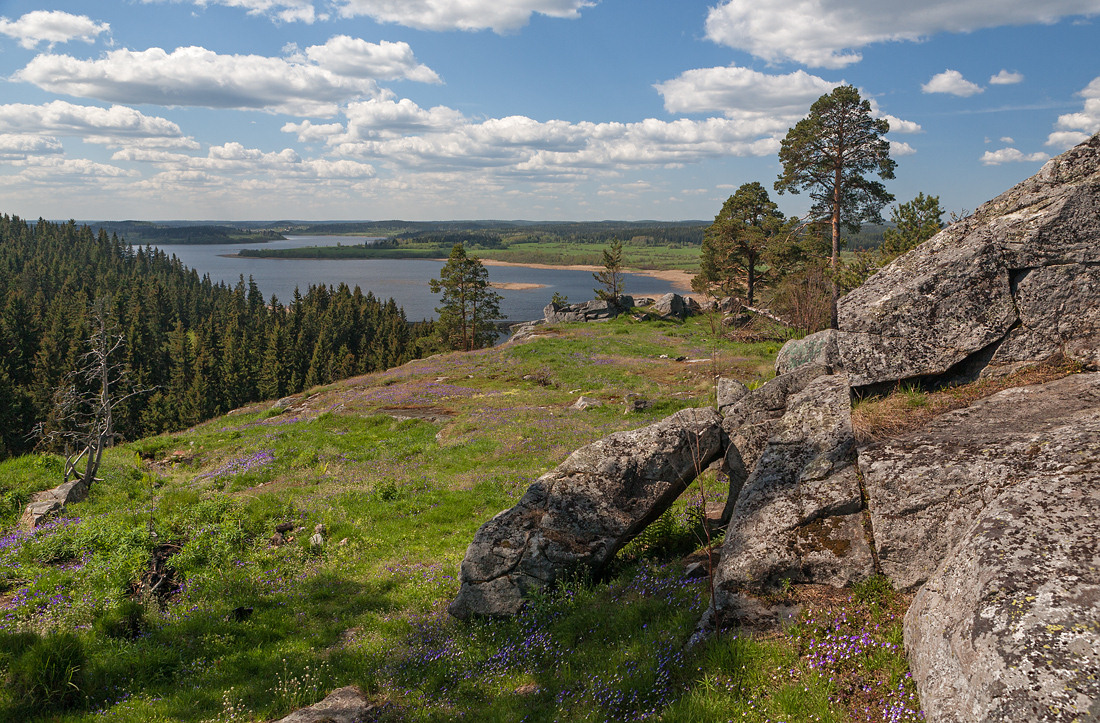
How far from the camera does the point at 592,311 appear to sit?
71.4 metres

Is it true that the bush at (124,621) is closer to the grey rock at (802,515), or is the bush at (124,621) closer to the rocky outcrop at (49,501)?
the rocky outcrop at (49,501)

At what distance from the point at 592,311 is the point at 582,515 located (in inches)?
2469

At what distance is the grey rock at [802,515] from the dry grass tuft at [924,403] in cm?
23

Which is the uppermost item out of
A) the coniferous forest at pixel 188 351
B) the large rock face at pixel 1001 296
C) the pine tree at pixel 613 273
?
the pine tree at pixel 613 273

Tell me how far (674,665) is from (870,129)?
41.8m

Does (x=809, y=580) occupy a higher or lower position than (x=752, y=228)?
lower

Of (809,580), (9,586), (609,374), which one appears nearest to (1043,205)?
(809,580)

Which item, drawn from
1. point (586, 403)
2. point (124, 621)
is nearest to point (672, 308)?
point (586, 403)

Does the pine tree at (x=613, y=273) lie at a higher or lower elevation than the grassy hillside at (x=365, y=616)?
higher

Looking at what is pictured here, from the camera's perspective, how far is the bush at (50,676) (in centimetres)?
769

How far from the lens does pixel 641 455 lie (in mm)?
9828

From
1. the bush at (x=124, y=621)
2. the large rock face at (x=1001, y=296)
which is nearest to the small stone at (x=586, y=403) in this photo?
the large rock face at (x=1001, y=296)

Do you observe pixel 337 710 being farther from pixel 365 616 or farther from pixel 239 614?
pixel 239 614

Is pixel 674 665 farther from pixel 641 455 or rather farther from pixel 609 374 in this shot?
pixel 609 374
